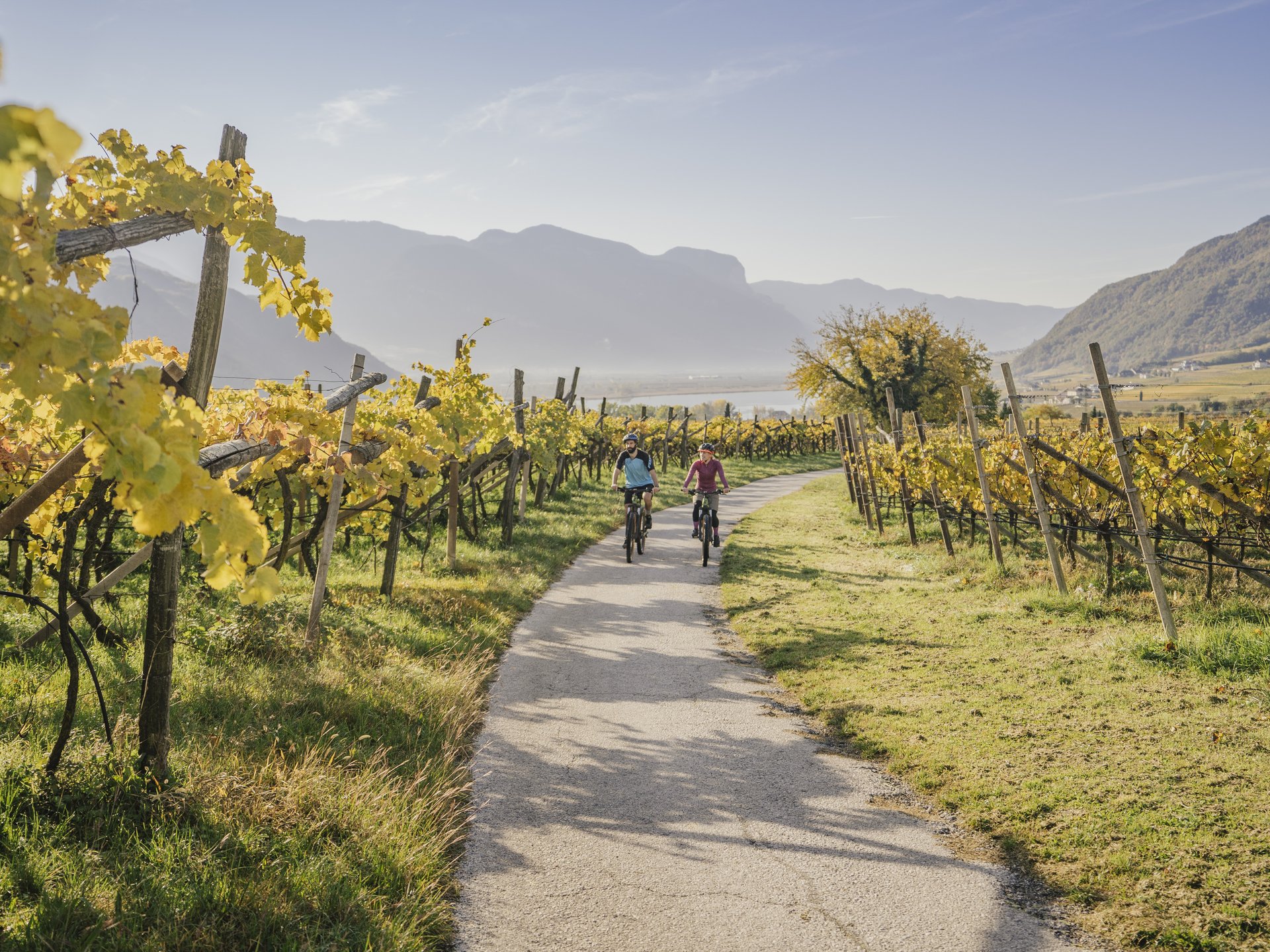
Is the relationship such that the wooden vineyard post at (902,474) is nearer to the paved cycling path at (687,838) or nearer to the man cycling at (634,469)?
the man cycling at (634,469)

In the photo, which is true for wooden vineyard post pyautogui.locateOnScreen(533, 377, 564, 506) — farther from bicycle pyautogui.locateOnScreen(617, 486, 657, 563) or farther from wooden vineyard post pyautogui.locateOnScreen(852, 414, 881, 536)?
wooden vineyard post pyautogui.locateOnScreen(852, 414, 881, 536)

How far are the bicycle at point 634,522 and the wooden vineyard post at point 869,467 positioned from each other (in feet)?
15.8

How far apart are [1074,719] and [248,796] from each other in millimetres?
5140

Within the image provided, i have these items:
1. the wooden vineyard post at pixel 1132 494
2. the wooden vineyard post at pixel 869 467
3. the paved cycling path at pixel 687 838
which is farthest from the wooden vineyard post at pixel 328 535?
the wooden vineyard post at pixel 869 467

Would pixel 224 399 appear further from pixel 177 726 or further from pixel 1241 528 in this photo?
pixel 1241 528

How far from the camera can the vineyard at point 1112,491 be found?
286 inches

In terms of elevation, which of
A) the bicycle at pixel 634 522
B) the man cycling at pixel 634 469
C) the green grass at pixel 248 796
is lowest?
the green grass at pixel 248 796

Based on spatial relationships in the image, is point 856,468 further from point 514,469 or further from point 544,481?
point 514,469

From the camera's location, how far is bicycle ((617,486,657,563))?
1201 cm

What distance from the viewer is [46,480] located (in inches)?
115

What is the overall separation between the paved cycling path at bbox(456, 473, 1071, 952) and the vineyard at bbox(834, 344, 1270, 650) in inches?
152

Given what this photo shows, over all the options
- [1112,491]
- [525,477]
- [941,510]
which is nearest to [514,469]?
[525,477]

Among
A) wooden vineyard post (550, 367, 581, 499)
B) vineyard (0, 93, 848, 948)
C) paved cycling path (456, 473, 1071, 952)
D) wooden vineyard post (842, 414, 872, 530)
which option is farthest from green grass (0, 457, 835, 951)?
wooden vineyard post (550, 367, 581, 499)

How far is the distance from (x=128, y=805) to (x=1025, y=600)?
819 cm
